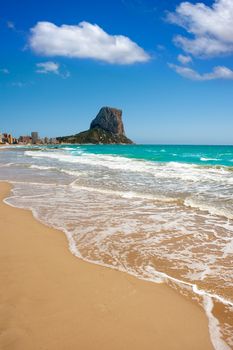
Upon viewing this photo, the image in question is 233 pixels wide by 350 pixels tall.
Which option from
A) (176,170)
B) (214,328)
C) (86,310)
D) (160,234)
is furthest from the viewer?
(176,170)

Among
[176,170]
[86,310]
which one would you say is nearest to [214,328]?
A: [86,310]

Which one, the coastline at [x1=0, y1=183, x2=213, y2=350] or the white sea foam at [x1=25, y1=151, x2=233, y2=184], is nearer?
the coastline at [x1=0, y1=183, x2=213, y2=350]

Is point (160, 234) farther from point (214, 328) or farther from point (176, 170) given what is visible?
point (176, 170)

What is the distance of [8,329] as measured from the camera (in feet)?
10.0

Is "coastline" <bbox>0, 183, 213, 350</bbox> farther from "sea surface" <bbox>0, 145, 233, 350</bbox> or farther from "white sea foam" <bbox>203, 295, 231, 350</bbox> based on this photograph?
"sea surface" <bbox>0, 145, 233, 350</bbox>

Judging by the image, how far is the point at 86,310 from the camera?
344 centimetres

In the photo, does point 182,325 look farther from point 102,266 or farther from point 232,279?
point 102,266

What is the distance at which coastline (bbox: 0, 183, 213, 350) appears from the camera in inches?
116

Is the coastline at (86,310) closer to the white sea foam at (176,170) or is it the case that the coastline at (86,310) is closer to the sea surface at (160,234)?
the sea surface at (160,234)

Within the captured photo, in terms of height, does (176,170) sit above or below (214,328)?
above

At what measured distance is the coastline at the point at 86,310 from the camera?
2.96m

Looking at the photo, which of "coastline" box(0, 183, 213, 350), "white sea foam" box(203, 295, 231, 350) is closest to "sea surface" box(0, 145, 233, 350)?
"white sea foam" box(203, 295, 231, 350)

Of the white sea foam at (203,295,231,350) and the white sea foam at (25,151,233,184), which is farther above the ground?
the white sea foam at (25,151,233,184)

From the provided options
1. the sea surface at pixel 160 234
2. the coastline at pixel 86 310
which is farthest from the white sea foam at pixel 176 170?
the coastline at pixel 86 310
